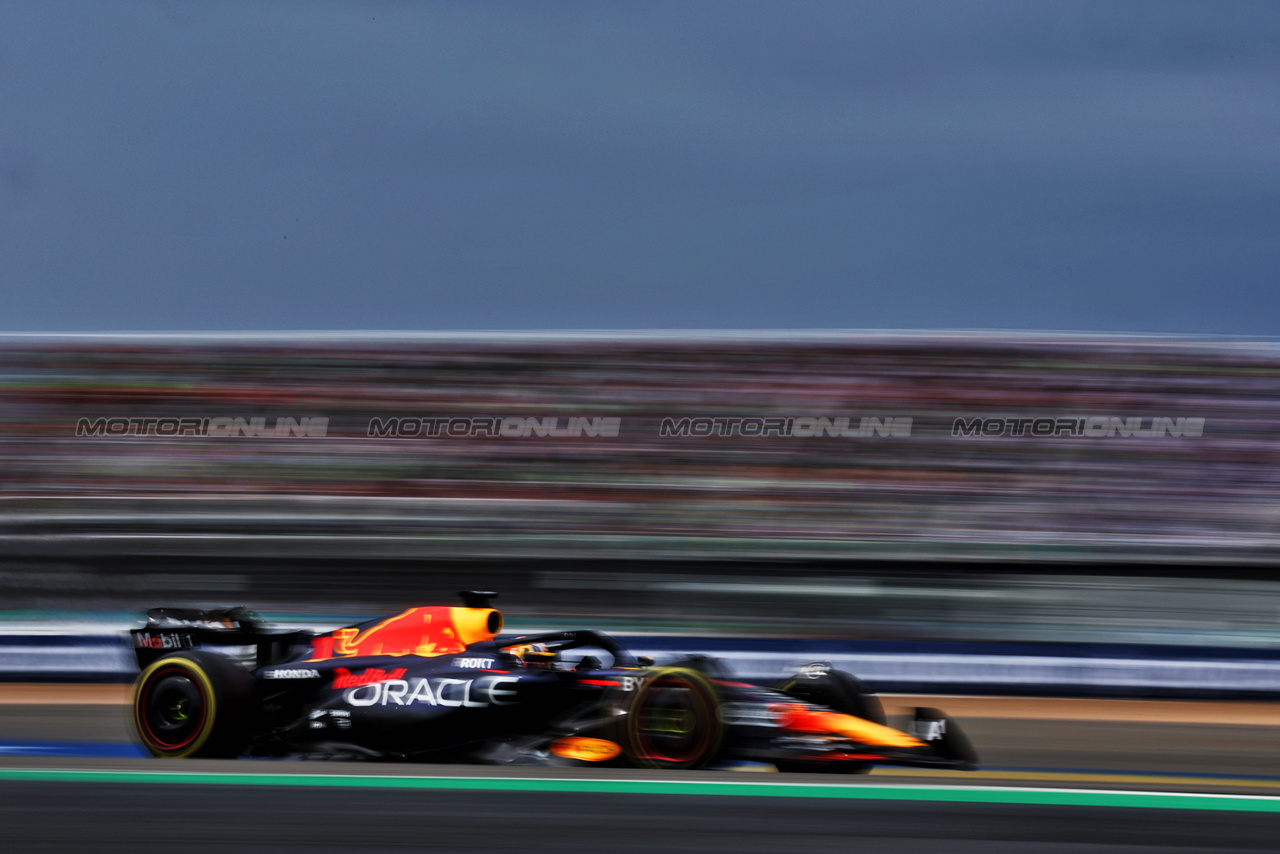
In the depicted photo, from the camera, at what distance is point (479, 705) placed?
5.00 metres

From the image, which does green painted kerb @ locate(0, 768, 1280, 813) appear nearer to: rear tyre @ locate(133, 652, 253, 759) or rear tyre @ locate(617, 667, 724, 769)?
rear tyre @ locate(617, 667, 724, 769)

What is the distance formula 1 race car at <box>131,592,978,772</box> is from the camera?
15.6ft

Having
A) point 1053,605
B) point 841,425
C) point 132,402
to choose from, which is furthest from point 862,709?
point 132,402

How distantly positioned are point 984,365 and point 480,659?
29.4ft

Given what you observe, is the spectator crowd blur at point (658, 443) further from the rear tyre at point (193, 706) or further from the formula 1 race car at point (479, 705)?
the rear tyre at point (193, 706)

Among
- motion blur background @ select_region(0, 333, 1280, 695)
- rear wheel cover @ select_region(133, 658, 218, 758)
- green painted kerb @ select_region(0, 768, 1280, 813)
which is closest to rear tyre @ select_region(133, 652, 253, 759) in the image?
rear wheel cover @ select_region(133, 658, 218, 758)

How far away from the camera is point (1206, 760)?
18.8ft

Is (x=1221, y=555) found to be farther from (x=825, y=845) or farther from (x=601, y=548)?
(x=825, y=845)

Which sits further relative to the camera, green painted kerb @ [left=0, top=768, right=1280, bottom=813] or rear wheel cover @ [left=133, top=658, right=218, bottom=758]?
rear wheel cover @ [left=133, top=658, right=218, bottom=758]

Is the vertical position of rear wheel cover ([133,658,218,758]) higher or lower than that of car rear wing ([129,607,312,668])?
lower

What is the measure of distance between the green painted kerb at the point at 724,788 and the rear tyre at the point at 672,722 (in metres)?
0.32

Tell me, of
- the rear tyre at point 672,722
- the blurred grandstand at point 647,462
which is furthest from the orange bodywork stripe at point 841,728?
the blurred grandstand at point 647,462

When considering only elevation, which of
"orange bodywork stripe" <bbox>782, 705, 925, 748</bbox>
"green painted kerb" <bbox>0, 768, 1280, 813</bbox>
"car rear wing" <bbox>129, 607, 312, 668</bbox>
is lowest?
"green painted kerb" <bbox>0, 768, 1280, 813</bbox>

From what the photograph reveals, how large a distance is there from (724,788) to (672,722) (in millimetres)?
501
